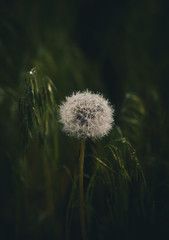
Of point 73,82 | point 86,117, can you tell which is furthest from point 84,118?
point 73,82

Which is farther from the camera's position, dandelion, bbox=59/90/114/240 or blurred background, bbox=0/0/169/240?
blurred background, bbox=0/0/169/240

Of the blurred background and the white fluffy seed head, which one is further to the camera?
the blurred background

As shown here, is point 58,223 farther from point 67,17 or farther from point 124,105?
point 67,17

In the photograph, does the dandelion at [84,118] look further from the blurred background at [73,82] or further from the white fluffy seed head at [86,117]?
the blurred background at [73,82]

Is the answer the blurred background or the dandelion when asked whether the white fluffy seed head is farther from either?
the blurred background

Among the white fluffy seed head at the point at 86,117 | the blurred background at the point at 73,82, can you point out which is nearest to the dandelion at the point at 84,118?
the white fluffy seed head at the point at 86,117

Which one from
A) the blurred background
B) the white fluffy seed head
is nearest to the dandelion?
the white fluffy seed head
